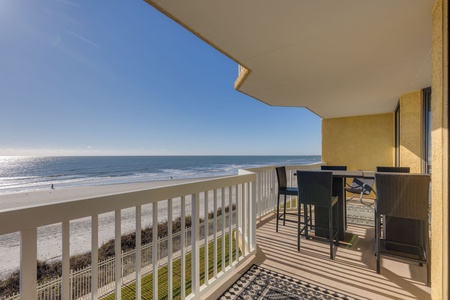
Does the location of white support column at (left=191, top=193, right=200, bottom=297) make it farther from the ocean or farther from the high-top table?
the ocean

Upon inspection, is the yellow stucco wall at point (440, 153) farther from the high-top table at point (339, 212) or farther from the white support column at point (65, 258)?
the white support column at point (65, 258)

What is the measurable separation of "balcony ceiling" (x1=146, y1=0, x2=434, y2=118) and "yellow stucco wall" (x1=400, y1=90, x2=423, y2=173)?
1.09ft

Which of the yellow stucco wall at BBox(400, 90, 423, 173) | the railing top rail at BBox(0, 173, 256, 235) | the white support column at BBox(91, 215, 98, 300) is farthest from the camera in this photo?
the yellow stucco wall at BBox(400, 90, 423, 173)

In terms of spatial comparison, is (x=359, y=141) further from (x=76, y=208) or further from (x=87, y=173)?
(x=87, y=173)

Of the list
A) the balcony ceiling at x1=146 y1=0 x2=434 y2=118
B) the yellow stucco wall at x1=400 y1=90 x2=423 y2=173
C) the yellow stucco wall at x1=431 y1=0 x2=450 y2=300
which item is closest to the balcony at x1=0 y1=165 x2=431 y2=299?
the yellow stucco wall at x1=431 y1=0 x2=450 y2=300

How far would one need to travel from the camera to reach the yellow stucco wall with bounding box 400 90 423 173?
371cm

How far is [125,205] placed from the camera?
1.21 m

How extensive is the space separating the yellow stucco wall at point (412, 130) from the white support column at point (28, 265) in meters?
5.23

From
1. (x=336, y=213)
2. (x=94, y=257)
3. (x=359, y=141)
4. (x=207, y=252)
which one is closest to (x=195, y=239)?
(x=207, y=252)

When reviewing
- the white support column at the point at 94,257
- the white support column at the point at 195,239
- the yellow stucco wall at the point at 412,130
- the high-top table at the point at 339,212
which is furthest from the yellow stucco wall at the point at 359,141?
the white support column at the point at 94,257

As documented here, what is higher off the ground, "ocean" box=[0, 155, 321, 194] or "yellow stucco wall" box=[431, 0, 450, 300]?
"yellow stucco wall" box=[431, 0, 450, 300]

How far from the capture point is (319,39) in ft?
6.78

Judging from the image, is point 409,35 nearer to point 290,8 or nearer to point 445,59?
point 445,59

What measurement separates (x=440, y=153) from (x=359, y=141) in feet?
17.8
